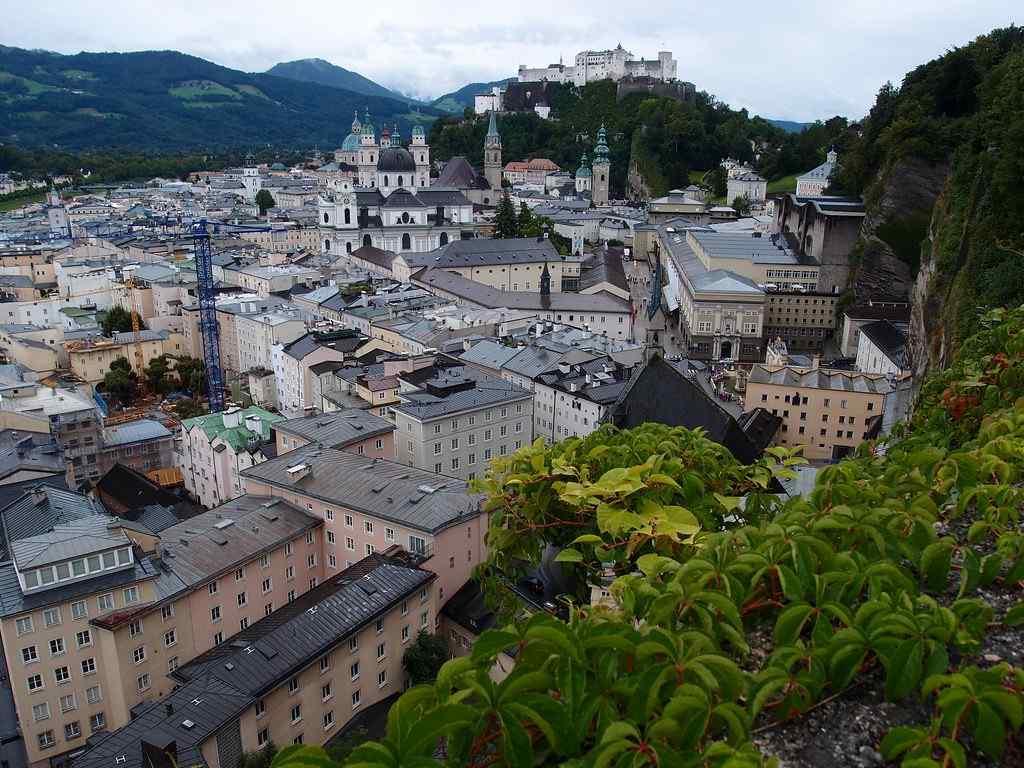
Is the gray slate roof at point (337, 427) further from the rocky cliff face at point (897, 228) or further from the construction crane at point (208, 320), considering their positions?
the rocky cliff face at point (897, 228)

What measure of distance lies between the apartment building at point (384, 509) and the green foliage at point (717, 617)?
14.7m

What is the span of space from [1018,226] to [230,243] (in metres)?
75.7

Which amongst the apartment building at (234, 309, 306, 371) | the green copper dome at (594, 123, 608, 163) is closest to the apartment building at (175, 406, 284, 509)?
the apartment building at (234, 309, 306, 371)

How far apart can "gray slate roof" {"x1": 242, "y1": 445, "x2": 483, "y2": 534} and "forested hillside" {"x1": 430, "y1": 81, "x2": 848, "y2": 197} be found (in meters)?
87.5

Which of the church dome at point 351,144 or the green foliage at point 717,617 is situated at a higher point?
the church dome at point 351,144

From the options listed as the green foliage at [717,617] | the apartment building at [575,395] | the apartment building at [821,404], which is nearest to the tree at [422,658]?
the green foliage at [717,617]

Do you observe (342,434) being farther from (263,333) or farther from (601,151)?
(601,151)

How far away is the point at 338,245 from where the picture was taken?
83688 millimetres

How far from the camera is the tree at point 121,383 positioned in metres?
49.8

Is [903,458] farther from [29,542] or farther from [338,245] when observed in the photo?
[338,245]

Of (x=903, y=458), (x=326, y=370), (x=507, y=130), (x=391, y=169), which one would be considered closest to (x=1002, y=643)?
(x=903, y=458)

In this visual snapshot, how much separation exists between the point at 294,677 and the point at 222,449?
18.9 m

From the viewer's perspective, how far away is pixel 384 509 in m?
22.5

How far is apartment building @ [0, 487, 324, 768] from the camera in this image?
59.3 feet
